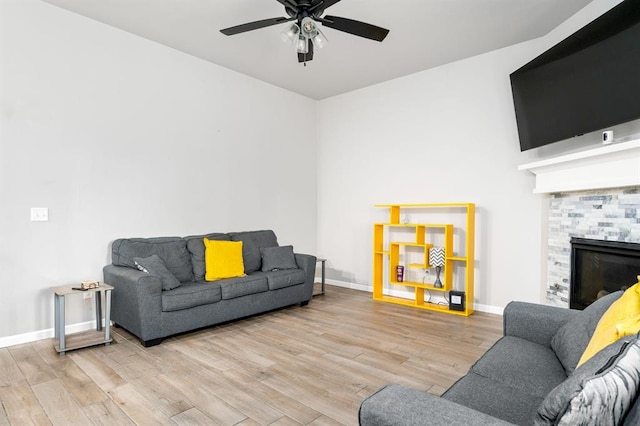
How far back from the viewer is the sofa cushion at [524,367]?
157 centimetres

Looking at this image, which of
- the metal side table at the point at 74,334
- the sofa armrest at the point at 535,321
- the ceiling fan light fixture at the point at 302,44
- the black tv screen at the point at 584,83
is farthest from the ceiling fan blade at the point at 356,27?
the metal side table at the point at 74,334

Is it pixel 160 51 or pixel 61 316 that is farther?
pixel 160 51

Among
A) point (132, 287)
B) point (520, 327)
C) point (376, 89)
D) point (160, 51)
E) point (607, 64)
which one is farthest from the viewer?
point (376, 89)

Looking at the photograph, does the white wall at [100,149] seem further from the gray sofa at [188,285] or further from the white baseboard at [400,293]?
the white baseboard at [400,293]

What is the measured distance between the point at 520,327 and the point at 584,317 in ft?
1.34

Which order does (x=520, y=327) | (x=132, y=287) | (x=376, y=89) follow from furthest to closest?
(x=376, y=89) → (x=132, y=287) → (x=520, y=327)

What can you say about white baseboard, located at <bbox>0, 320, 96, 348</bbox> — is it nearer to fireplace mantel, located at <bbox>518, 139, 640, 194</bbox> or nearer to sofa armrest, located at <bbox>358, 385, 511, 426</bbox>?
sofa armrest, located at <bbox>358, 385, 511, 426</bbox>

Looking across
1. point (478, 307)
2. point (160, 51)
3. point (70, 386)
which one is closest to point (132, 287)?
point (70, 386)

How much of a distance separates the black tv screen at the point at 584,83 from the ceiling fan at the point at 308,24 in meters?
1.55

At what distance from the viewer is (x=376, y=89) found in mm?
5285

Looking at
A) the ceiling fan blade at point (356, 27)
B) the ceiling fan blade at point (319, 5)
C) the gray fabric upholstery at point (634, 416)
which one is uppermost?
the ceiling fan blade at point (319, 5)

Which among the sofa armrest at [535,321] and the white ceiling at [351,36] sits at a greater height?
the white ceiling at [351,36]

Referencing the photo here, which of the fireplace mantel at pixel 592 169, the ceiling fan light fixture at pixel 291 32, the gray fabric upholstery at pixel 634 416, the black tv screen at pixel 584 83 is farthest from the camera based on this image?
the ceiling fan light fixture at pixel 291 32

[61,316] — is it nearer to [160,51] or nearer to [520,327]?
[160,51]
